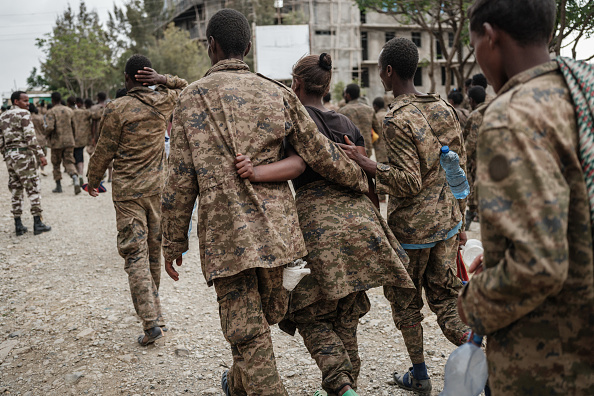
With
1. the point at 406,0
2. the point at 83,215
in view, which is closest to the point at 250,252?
the point at 83,215

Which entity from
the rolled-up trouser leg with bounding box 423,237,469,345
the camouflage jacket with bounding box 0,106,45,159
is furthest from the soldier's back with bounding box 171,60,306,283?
the camouflage jacket with bounding box 0,106,45,159

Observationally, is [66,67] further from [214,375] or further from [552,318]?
[552,318]

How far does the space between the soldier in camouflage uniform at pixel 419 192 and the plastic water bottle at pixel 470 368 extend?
128 cm

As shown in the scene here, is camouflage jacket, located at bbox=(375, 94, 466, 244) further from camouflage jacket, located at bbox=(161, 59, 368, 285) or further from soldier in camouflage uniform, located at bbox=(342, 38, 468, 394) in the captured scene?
camouflage jacket, located at bbox=(161, 59, 368, 285)

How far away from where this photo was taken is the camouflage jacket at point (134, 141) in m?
4.08

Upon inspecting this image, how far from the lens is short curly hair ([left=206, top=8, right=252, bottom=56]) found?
2.64m

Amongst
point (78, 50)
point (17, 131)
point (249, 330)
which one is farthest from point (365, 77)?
point (249, 330)

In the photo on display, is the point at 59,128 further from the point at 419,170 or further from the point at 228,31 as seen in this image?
the point at 419,170

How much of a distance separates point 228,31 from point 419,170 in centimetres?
132

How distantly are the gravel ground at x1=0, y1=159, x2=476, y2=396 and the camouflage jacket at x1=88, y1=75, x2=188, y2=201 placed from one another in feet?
4.22

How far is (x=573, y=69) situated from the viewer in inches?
57.7

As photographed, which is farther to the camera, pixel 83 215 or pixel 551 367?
pixel 83 215

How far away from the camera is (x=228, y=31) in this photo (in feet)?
8.68

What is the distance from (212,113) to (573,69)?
158 centimetres
